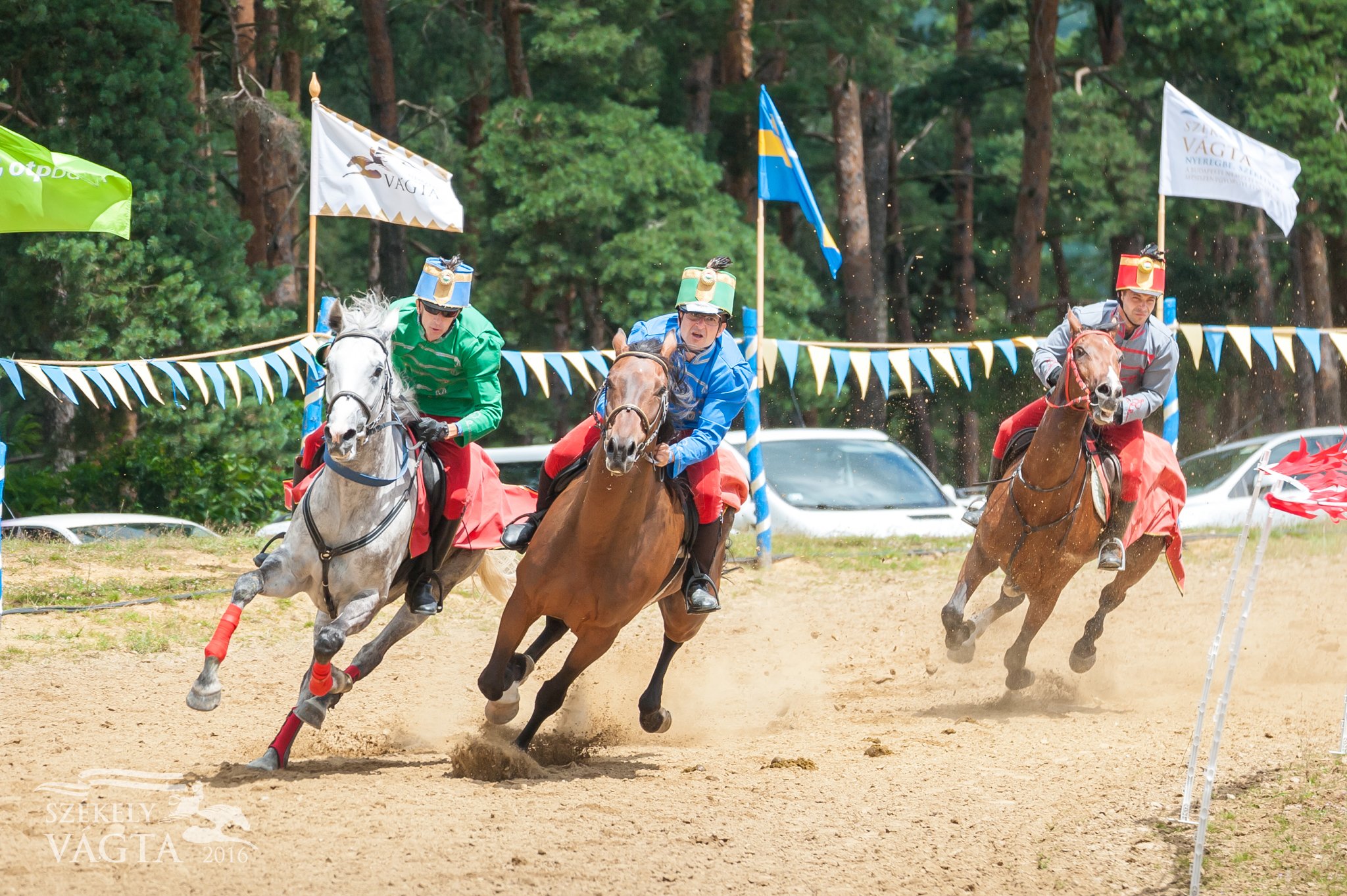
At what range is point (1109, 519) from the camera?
9.43 metres

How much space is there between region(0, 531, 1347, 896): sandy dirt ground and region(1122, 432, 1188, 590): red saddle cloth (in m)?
1.01

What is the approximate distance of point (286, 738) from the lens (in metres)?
7.18

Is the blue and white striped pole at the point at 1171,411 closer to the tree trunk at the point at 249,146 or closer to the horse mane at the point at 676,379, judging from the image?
the horse mane at the point at 676,379

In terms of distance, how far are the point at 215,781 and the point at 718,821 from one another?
231 cm

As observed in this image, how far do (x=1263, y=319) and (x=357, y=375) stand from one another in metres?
28.0

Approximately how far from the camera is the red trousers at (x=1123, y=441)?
9.42m

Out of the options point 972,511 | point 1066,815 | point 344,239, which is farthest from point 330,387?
point 344,239

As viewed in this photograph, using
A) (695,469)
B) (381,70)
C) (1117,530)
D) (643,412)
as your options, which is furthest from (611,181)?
(643,412)

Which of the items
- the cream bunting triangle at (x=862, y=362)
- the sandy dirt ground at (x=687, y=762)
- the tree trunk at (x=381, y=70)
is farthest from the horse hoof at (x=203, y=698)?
the tree trunk at (x=381, y=70)

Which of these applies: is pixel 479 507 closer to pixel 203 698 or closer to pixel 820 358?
pixel 203 698

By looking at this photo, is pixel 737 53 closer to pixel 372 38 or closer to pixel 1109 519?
pixel 372 38

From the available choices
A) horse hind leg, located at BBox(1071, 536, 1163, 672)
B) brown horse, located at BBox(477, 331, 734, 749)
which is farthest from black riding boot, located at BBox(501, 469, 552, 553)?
horse hind leg, located at BBox(1071, 536, 1163, 672)

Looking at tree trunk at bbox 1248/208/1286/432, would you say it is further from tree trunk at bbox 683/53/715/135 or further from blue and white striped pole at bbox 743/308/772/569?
blue and white striped pole at bbox 743/308/772/569

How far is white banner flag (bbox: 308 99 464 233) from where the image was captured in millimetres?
13992
